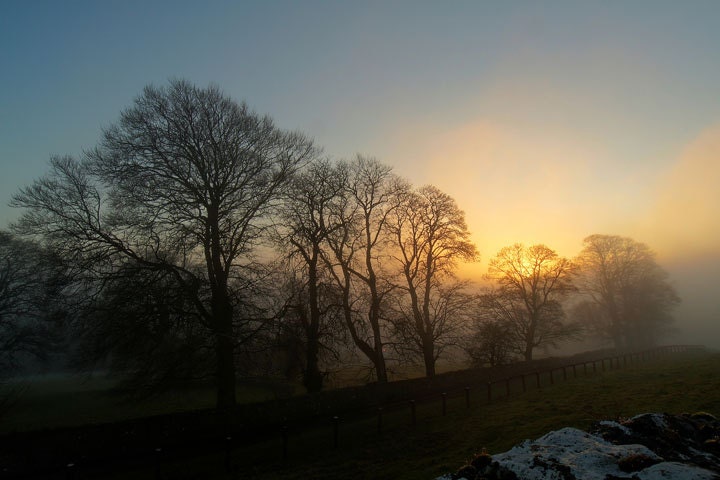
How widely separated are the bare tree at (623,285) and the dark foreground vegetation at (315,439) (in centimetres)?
3462

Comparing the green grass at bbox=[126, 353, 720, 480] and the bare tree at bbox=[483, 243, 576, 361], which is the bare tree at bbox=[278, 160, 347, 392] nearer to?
the green grass at bbox=[126, 353, 720, 480]

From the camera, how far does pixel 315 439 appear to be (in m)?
13.8

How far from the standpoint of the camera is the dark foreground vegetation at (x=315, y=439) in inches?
409

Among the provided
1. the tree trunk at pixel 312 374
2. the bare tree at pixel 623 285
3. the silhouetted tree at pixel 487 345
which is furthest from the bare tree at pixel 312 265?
the bare tree at pixel 623 285

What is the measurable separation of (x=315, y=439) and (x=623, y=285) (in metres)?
51.0

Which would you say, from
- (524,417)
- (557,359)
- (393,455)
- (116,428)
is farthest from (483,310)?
(116,428)

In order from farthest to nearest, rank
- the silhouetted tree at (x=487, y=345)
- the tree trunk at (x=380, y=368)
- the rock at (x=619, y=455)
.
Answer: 1. the silhouetted tree at (x=487, y=345)
2. the tree trunk at (x=380, y=368)
3. the rock at (x=619, y=455)

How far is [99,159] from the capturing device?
47.0 ft

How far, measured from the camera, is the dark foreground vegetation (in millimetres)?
10398

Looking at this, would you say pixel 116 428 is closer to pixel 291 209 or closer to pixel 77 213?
pixel 77 213

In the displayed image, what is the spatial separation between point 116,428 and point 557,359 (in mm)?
39302

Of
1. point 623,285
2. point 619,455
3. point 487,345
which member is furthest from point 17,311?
point 623,285

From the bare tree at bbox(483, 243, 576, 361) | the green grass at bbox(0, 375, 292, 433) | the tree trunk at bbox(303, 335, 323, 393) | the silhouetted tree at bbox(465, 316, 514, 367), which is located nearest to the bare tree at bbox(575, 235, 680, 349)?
the bare tree at bbox(483, 243, 576, 361)

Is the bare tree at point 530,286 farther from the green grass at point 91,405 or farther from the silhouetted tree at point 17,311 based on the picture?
the silhouetted tree at point 17,311
